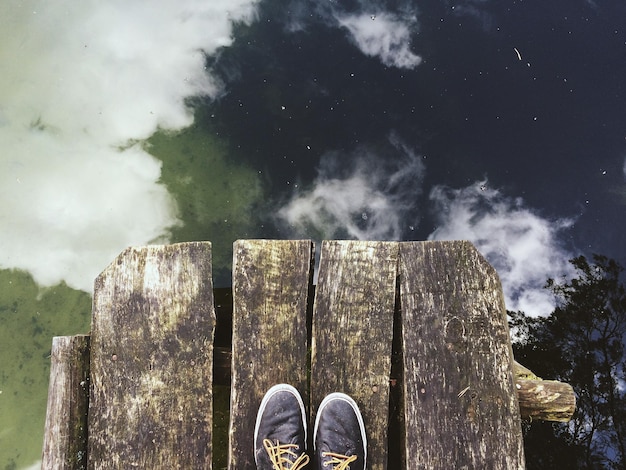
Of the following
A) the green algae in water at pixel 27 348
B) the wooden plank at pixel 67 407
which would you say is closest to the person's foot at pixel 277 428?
the wooden plank at pixel 67 407

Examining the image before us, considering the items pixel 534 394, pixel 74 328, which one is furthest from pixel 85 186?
pixel 534 394

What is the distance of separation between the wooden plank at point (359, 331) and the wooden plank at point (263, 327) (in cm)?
7

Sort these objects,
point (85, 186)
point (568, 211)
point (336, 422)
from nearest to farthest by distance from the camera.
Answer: point (336, 422), point (568, 211), point (85, 186)

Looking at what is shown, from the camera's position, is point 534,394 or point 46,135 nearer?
point 534,394

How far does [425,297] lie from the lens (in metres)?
1.94

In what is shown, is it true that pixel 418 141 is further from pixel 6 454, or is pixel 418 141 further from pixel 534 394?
pixel 6 454

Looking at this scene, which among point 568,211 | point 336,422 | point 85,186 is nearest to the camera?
point 336,422

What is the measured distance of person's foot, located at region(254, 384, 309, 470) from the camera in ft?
6.10

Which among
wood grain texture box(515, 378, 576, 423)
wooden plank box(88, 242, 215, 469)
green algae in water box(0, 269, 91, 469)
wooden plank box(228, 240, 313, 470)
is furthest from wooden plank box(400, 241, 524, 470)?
green algae in water box(0, 269, 91, 469)

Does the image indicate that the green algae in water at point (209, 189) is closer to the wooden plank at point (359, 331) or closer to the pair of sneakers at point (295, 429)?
the wooden plank at point (359, 331)

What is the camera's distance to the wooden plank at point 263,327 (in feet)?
6.19

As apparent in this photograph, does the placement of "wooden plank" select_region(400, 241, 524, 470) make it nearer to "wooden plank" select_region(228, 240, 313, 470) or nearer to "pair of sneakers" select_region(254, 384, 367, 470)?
"pair of sneakers" select_region(254, 384, 367, 470)

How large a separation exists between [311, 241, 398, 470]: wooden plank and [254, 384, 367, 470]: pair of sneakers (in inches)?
1.8

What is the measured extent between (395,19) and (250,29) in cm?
91
